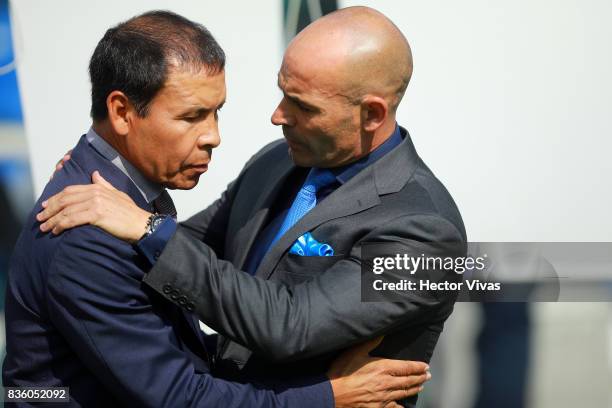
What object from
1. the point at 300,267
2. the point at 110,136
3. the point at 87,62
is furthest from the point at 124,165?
the point at 87,62

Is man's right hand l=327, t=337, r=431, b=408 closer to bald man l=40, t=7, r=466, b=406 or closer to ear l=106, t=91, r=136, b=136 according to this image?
bald man l=40, t=7, r=466, b=406

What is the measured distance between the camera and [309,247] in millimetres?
2240

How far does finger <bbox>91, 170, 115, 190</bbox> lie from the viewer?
6.58 ft

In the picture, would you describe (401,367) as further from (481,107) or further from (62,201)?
(481,107)

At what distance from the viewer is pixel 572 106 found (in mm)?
3236

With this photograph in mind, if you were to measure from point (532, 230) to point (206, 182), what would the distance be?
1218 millimetres

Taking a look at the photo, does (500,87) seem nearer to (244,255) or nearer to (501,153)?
(501,153)

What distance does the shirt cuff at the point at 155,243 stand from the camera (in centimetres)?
197

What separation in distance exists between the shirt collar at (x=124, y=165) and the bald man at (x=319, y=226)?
0.10m

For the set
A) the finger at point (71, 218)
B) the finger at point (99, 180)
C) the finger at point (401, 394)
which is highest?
the finger at point (99, 180)

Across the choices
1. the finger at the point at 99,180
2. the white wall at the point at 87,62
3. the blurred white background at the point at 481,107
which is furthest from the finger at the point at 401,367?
the white wall at the point at 87,62

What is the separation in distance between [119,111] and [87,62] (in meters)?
1.34

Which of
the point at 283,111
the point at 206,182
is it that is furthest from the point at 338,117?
the point at 206,182

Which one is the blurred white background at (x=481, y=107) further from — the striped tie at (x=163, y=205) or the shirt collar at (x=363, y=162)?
the striped tie at (x=163, y=205)
